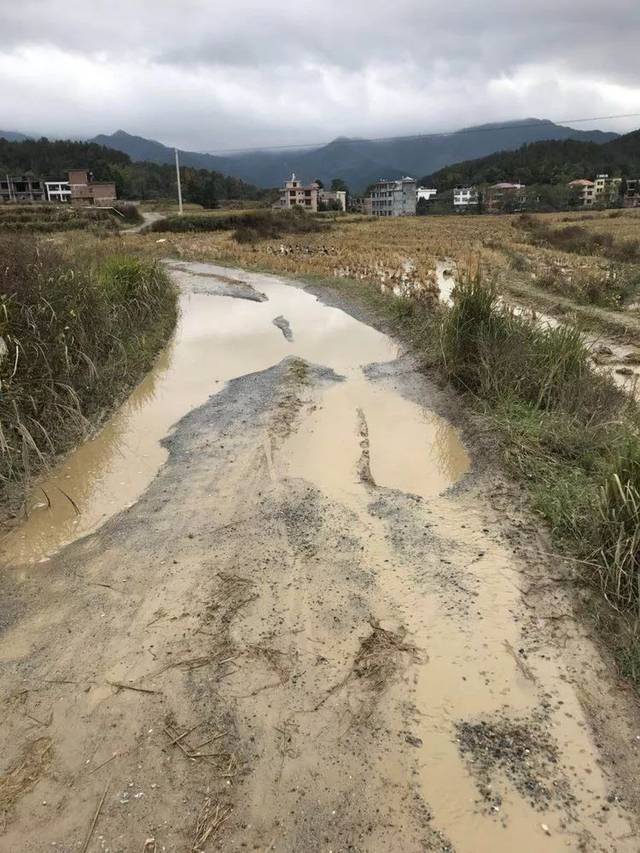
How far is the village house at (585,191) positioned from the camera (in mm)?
72738

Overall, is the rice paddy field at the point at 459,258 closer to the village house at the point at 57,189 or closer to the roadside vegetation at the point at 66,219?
the roadside vegetation at the point at 66,219

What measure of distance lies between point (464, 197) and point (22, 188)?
2547 inches

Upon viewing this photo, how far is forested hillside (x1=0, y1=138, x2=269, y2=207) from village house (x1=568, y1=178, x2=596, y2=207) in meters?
46.0

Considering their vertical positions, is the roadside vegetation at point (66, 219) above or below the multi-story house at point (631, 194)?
below

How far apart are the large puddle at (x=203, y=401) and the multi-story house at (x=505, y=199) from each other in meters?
68.2

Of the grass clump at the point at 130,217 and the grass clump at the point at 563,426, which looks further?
the grass clump at the point at 130,217

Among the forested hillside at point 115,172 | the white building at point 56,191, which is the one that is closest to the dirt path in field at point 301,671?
the forested hillside at point 115,172

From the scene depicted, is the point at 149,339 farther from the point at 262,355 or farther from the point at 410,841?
the point at 410,841

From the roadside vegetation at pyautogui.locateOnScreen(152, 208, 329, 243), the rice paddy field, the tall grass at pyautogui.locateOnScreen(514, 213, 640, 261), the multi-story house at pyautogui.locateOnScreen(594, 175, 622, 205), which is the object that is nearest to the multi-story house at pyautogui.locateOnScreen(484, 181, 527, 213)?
the multi-story house at pyautogui.locateOnScreen(594, 175, 622, 205)

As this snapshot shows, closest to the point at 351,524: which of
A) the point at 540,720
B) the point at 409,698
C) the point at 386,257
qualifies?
the point at 409,698

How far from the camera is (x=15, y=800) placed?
2.60m

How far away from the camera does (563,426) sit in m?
5.75

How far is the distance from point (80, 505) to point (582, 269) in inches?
691

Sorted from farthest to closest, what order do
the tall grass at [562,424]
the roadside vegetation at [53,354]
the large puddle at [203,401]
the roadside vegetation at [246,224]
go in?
the roadside vegetation at [246,224], the roadside vegetation at [53,354], the large puddle at [203,401], the tall grass at [562,424]
